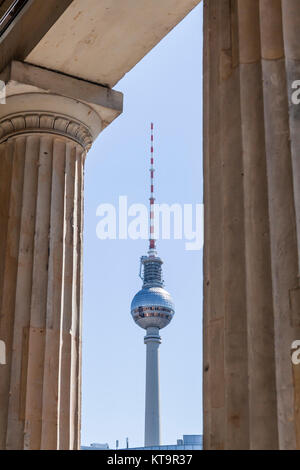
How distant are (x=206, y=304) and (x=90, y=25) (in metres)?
18.9

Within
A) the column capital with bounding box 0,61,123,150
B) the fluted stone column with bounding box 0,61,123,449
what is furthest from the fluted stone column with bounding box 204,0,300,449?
the column capital with bounding box 0,61,123,150

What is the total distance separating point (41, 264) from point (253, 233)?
683 inches

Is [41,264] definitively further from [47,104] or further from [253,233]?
[253,233]

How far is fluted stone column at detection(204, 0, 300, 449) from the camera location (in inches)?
653

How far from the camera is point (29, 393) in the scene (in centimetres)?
3178

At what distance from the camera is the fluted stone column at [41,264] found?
31906mm

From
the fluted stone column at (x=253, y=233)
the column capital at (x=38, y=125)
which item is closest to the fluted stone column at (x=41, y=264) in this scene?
the column capital at (x=38, y=125)

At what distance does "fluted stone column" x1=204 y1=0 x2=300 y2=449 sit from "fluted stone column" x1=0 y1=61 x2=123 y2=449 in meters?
14.6

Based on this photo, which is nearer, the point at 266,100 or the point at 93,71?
the point at 266,100

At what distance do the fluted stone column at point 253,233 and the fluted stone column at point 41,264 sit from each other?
1456cm

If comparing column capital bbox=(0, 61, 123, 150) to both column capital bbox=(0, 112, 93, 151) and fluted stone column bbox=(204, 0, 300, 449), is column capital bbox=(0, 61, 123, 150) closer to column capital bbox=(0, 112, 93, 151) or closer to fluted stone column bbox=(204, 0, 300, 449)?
column capital bbox=(0, 112, 93, 151)
